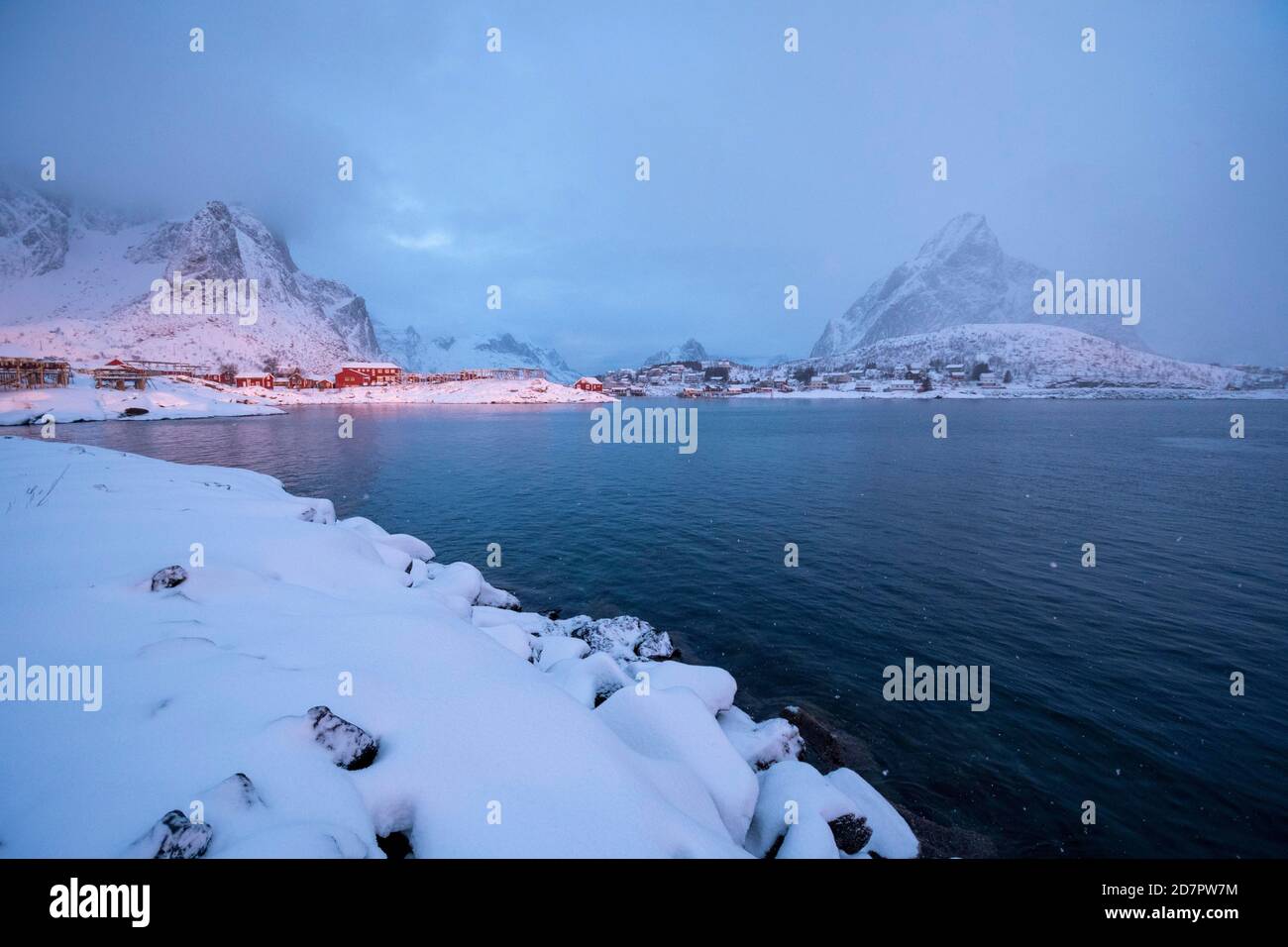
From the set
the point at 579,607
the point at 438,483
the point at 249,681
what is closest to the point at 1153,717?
the point at 579,607

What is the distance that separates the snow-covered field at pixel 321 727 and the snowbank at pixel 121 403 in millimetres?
112919

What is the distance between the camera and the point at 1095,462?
163ft

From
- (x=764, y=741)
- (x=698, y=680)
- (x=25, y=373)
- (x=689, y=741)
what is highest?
(x=25, y=373)

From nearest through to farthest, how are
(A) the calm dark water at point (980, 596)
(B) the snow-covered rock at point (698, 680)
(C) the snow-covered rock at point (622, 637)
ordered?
1. (A) the calm dark water at point (980, 596)
2. (B) the snow-covered rock at point (698, 680)
3. (C) the snow-covered rock at point (622, 637)

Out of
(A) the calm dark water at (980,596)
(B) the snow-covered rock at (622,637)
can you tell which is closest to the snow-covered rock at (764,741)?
(A) the calm dark water at (980,596)

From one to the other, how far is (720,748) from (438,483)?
37.9 meters

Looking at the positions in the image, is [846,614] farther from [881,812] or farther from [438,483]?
[438,483]

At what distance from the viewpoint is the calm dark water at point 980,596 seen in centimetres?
1061

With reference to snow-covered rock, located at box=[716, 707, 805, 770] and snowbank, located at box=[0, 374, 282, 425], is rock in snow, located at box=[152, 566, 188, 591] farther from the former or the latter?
snowbank, located at box=[0, 374, 282, 425]

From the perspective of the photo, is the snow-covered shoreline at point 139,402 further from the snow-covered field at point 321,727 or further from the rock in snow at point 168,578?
the rock in snow at point 168,578

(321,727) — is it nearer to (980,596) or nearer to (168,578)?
(168,578)

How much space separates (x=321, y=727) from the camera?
6062mm

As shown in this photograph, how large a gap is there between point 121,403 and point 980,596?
146 m

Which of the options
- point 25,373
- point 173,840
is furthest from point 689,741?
point 25,373
